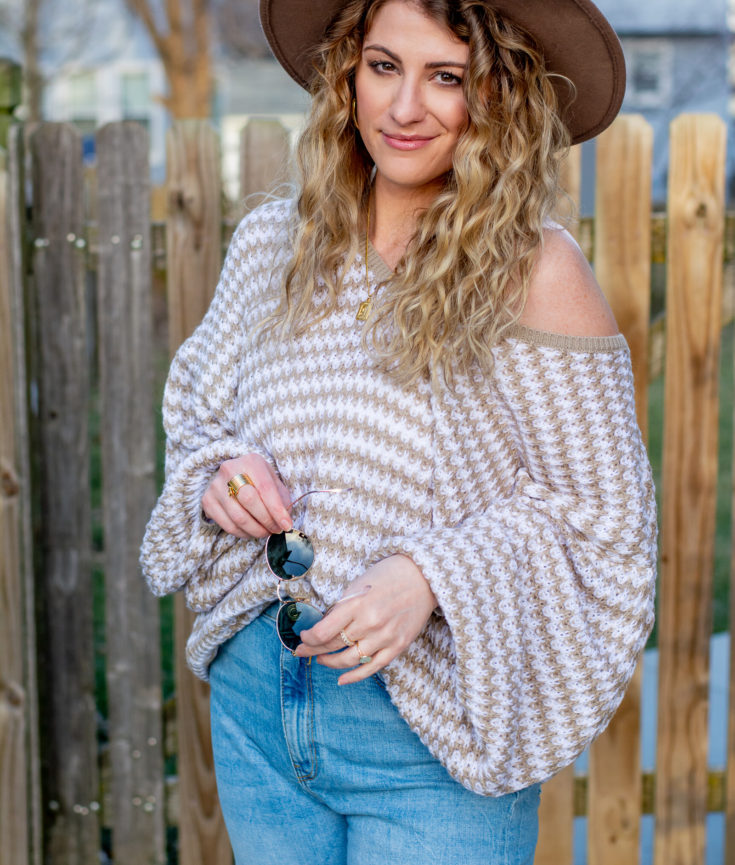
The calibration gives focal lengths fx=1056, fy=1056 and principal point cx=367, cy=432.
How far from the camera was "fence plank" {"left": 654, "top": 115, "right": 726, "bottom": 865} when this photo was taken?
266 cm

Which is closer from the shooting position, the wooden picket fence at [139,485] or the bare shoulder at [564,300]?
the bare shoulder at [564,300]

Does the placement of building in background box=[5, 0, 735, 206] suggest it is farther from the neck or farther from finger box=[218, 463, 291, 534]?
finger box=[218, 463, 291, 534]

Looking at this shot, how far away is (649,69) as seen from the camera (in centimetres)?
1647

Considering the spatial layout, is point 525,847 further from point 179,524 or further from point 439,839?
point 179,524

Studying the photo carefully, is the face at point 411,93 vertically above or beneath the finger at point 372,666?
above

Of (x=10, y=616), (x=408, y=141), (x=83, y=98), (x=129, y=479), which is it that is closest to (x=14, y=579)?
(x=10, y=616)

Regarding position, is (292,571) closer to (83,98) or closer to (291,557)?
(291,557)

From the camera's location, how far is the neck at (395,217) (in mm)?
1781

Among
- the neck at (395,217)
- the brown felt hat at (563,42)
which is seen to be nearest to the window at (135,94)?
the brown felt hat at (563,42)

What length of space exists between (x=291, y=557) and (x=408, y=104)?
72 cm

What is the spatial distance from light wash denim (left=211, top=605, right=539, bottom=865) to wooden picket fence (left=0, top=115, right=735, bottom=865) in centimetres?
106

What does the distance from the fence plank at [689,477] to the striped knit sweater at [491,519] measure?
3.73ft

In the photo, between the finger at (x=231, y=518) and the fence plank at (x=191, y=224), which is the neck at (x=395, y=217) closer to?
the finger at (x=231, y=518)

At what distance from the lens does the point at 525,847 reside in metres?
1.74
